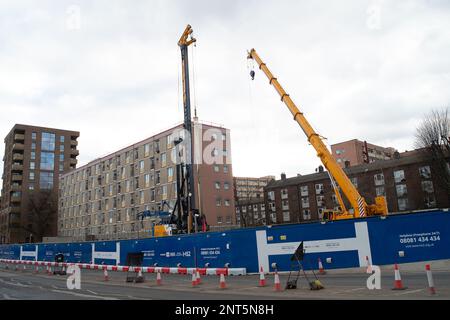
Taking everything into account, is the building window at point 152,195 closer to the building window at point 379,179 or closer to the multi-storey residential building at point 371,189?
the multi-storey residential building at point 371,189

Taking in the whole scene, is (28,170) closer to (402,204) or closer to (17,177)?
(17,177)

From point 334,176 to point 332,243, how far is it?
24.6 feet

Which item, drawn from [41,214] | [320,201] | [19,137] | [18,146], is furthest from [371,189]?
[19,137]

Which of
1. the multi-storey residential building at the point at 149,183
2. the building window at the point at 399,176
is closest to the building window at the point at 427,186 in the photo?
the building window at the point at 399,176

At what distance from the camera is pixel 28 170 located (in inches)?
4227

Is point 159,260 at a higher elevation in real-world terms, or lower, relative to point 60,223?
lower

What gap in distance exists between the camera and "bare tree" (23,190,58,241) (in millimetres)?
102000

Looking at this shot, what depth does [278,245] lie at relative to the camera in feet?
71.6

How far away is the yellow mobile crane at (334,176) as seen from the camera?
24781 millimetres

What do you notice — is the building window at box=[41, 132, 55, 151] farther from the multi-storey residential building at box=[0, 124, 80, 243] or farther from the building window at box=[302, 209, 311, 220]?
the building window at box=[302, 209, 311, 220]
